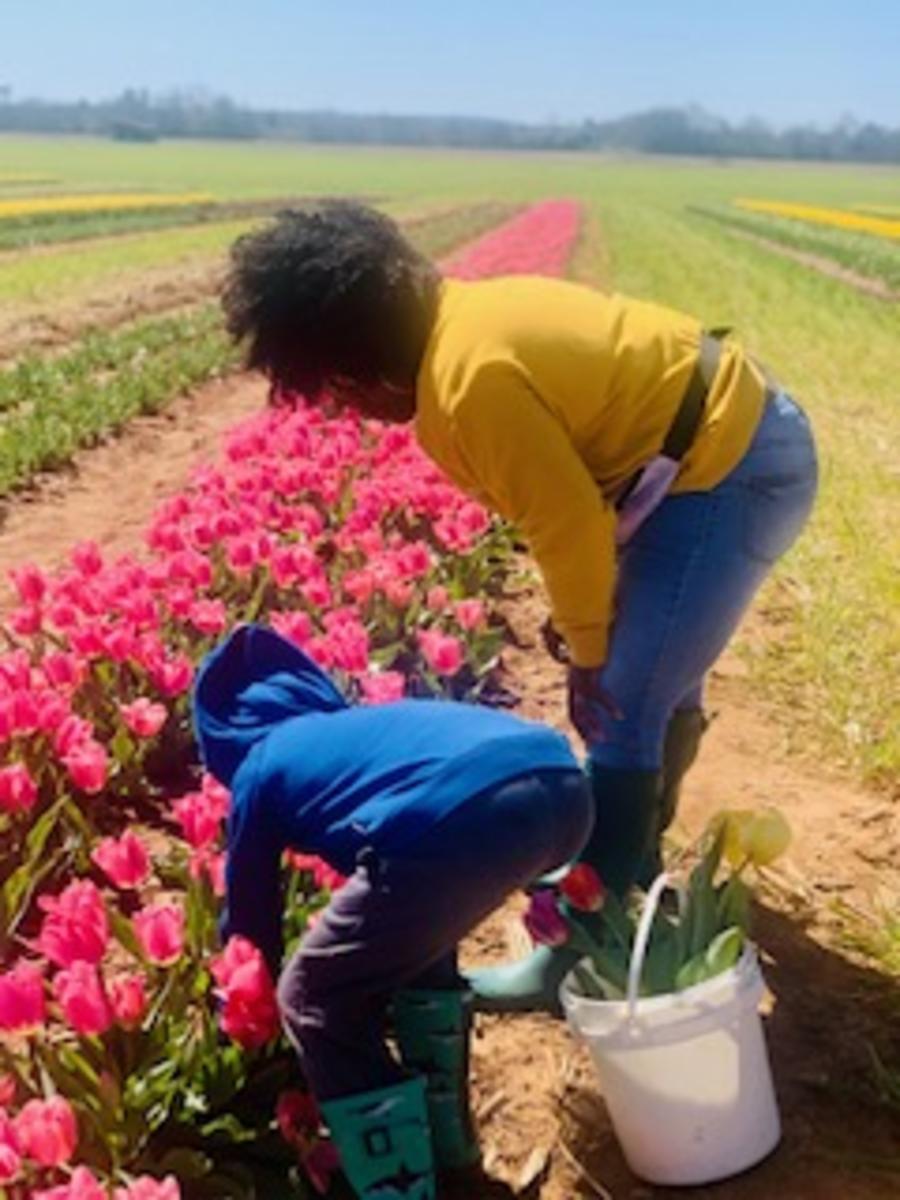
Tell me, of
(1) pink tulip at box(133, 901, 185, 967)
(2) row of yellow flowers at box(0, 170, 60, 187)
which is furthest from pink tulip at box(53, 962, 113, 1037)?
(2) row of yellow flowers at box(0, 170, 60, 187)

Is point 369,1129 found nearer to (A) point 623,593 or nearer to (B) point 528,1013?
(B) point 528,1013

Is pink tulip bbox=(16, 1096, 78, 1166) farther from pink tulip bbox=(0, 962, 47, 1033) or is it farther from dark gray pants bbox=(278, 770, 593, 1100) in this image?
dark gray pants bbox=(278, 770, 593, 1100)

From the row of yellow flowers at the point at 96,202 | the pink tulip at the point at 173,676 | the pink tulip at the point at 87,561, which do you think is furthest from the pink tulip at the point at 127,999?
the row of yellow flowers at the point at 96,202

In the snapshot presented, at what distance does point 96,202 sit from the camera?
159 feet

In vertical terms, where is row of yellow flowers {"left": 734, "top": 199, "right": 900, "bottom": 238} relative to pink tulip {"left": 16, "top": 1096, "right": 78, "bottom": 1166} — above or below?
below

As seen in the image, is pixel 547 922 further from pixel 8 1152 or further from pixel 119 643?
pixel 119 643

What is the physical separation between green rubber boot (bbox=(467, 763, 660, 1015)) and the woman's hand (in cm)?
8

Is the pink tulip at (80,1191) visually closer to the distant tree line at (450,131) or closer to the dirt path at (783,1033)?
the dirt path at (783,1033)

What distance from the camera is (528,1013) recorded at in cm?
332

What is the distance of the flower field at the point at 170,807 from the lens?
8.14 ft

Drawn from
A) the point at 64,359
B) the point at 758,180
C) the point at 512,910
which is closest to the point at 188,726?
the point at 512,910

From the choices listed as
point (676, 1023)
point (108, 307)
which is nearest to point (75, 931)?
point (676, 1023)

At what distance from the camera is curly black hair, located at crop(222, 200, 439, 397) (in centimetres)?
271

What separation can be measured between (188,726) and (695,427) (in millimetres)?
1945
